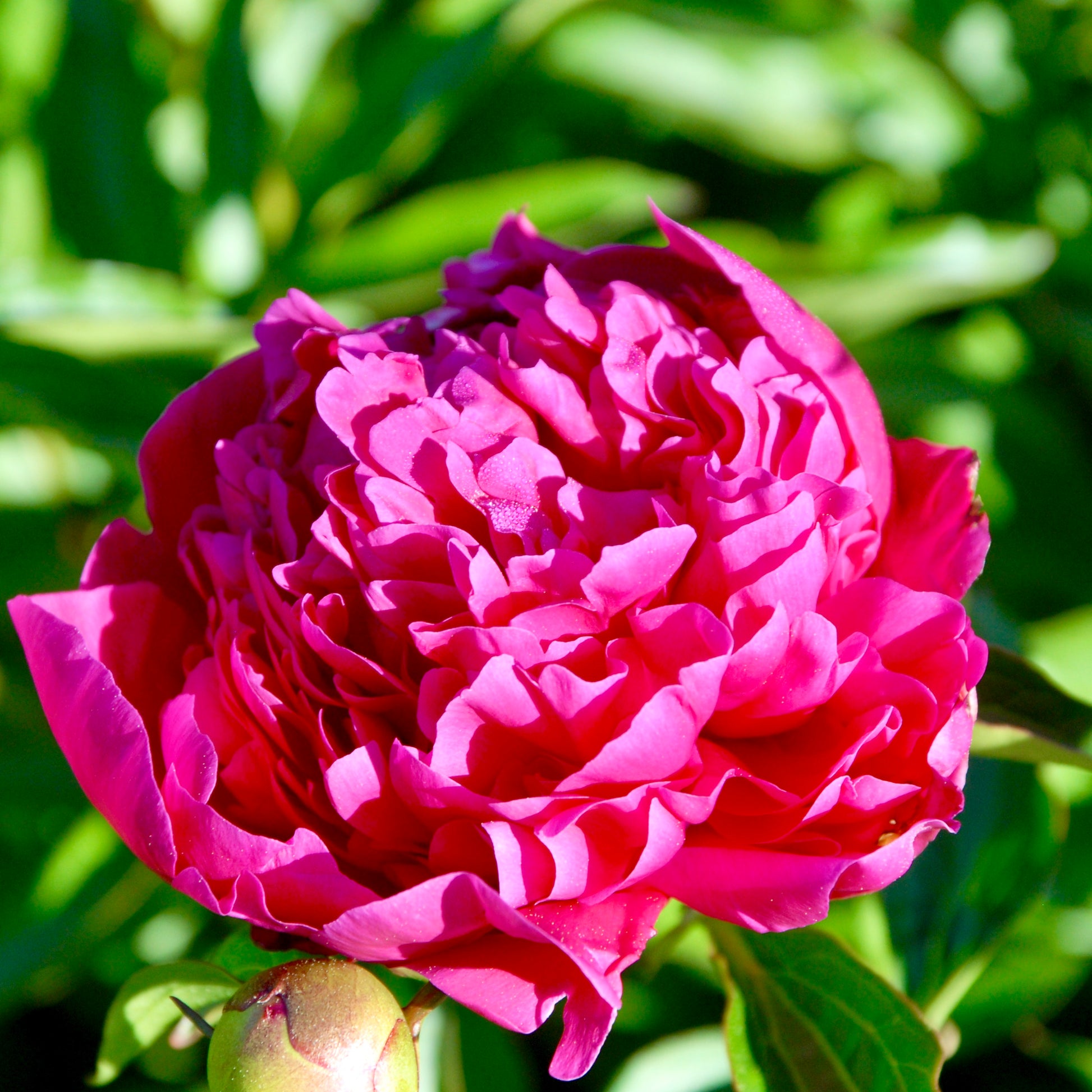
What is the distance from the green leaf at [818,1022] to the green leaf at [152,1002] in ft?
1.23

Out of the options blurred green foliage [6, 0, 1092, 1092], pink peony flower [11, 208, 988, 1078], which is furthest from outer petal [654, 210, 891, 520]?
blurred green foliage [6, 0, 1092, 1092]

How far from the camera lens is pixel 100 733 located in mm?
683

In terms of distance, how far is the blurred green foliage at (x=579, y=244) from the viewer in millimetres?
1171

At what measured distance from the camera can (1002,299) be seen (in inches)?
64.5

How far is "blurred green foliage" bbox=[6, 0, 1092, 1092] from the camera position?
1171 millimetres

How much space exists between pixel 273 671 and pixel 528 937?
23 cm

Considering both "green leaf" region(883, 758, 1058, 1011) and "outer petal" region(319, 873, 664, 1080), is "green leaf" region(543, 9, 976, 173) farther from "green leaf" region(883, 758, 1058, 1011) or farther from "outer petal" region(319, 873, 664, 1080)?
"outer petal" region(319, 873, 664, 1080)

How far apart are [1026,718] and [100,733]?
63cm

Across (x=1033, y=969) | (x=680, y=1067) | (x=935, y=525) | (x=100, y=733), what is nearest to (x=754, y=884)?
(x=935, y=525)

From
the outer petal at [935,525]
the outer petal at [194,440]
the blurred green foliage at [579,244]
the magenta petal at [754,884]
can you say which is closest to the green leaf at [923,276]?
the blurred green foliage at [579,244]

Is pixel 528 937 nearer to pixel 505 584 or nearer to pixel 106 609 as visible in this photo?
pixel 505 584

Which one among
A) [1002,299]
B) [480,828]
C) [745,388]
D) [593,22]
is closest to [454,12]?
[593,22]

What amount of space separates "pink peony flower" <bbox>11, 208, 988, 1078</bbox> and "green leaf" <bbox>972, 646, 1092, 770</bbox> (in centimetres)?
15

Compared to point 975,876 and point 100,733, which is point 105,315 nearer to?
point 100,733
